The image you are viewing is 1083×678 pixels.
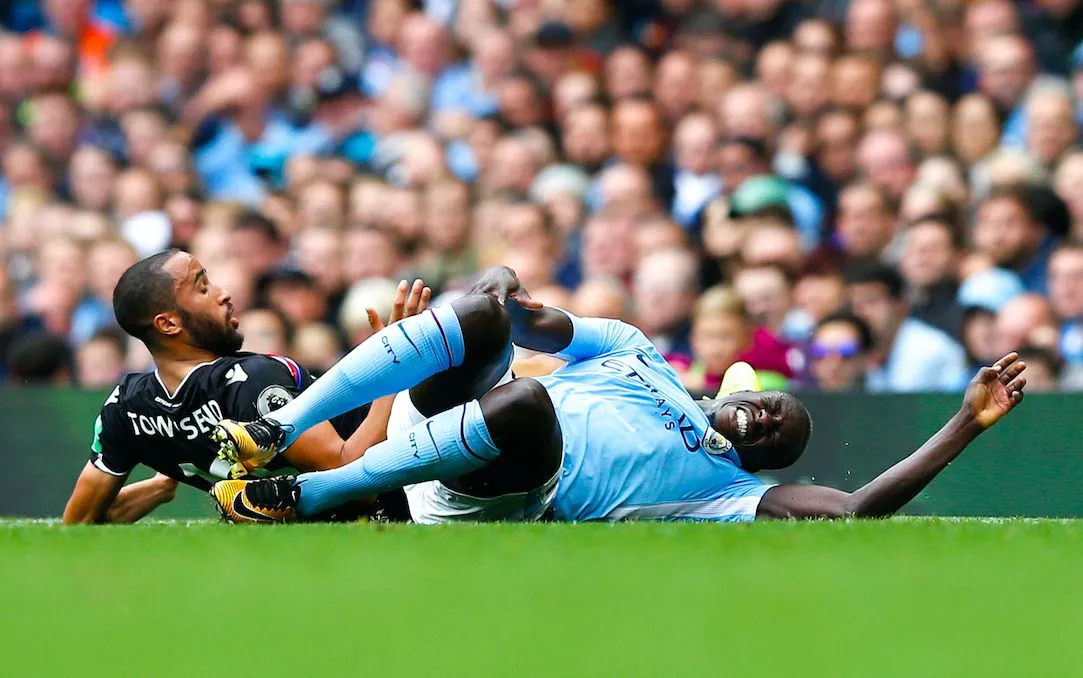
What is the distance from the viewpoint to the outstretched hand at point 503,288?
5.10 meters

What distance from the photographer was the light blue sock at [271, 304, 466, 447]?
4672mm

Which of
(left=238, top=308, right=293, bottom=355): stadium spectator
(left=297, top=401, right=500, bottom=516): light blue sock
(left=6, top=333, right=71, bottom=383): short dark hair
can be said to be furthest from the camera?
(left=6, top=333, right=71, bottom=383): short dark hair

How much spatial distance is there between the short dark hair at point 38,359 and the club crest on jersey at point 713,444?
14.9 ft

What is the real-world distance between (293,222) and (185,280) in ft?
12.9

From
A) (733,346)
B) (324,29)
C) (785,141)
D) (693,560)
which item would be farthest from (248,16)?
(693,560)

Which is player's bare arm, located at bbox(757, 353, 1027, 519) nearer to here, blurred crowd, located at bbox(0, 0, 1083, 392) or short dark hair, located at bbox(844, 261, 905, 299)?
blurred crowd, located at bbox(0, 0, 1083, 392)

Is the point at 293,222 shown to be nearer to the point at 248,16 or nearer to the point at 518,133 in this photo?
the point at 518,133

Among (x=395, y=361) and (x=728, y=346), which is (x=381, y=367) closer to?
(x=395, y=361)

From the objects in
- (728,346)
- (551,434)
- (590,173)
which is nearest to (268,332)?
(590,173)

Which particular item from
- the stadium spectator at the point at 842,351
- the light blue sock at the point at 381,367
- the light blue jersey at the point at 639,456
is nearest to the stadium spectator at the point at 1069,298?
the stadium spectator at the point at 842,351

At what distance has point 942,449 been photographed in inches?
191

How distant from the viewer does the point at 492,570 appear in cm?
360

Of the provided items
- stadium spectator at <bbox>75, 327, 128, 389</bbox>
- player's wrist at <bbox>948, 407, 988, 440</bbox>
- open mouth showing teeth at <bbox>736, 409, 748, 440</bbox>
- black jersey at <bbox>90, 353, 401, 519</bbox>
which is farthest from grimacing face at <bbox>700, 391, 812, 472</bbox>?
stadium spectator at <bbox>75, 327, 128, 389</bbox>

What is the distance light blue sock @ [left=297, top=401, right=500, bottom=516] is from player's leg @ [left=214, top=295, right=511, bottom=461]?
14 cm
